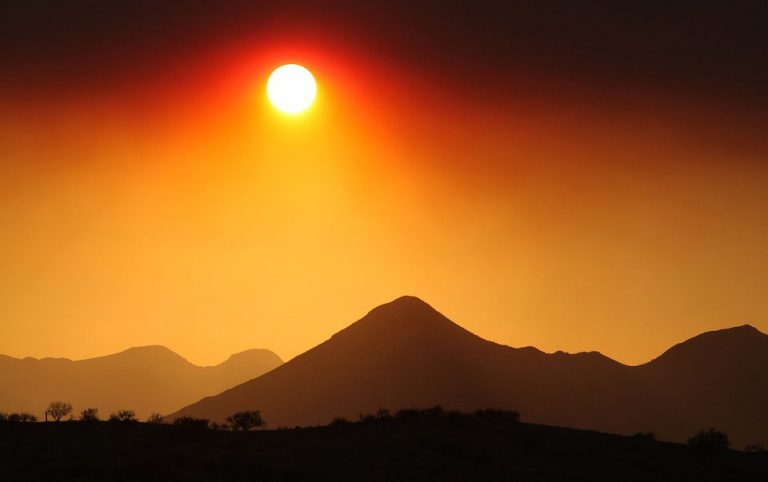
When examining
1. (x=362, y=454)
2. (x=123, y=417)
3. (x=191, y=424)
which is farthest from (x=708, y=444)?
(x=123, y=417)

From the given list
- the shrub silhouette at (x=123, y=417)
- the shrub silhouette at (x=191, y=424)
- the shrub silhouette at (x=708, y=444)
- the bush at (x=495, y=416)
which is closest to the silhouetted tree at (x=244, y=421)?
the shrub silhouette at (x=191, y=424)

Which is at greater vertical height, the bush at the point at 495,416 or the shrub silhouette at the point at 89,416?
the shrub silhouette at the point at 89,416

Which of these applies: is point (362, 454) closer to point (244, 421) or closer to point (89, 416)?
point (244, 421)

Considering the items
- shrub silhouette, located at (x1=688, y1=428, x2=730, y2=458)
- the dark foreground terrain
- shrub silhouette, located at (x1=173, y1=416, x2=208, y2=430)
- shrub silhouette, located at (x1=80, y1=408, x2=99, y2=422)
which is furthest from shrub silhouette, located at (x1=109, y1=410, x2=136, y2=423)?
shrub silhouette, located at (x1=688, y1=428, x2=730, y2=458)

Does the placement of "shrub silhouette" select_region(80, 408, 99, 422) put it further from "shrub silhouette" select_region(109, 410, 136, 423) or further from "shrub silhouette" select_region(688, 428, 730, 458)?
"shrub silhouette" select_region(688, 428, 730, 458)

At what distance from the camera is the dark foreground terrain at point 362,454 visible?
37750 millimetres

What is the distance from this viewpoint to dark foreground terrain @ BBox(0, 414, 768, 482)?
37.8 meters

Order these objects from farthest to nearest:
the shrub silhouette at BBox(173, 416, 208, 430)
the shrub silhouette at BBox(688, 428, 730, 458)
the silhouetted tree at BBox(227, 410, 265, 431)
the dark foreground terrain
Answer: the silhouetted tree at BBox(227, 410, 265, 431)
the shrub silhouette at BBox(688, 428, 730, 458)
the shrub silhouette at BBox(173, 416, 208, 430)
the dark foreground terrain

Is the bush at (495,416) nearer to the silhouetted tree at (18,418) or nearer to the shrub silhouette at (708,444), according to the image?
the shrub silhouette at (708,444)

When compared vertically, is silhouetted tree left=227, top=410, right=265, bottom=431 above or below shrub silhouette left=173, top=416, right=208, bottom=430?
above

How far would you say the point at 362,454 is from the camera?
41656 millimetres

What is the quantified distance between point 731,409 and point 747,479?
170222 mm

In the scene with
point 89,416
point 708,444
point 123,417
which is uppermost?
point 89,416

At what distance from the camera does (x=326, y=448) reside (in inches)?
1686
